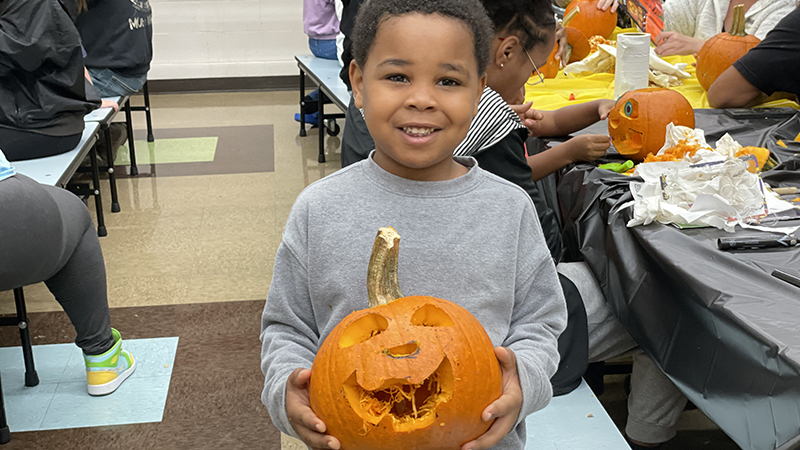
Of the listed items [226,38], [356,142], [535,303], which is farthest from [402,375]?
[226,38]

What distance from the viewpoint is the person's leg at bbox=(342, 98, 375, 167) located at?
1.85 meters

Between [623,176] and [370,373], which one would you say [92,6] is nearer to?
[623,176]

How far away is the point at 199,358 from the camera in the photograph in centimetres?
285

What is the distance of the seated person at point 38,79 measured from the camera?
3.05m

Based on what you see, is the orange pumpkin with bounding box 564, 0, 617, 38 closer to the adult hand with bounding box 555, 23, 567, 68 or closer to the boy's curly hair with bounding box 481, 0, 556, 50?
the adult hand with bounding box 555, 23, 567, 68

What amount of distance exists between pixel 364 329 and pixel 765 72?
8.02 feet

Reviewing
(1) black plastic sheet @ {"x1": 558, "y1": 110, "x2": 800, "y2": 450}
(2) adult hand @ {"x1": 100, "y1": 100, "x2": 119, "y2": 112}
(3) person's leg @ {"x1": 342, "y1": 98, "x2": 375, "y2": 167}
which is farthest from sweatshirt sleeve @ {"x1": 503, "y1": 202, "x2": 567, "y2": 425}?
(2) adult hand @ {"x1": 100, "y1": 100, "x2": 119, "y2": 112}

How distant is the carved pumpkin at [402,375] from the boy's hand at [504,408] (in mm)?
12

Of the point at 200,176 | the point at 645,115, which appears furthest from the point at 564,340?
the point at 200,176

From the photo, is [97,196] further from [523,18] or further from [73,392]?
[523,18]

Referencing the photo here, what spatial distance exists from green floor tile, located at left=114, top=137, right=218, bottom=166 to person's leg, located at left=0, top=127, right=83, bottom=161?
2.21 m

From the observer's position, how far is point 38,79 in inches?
128

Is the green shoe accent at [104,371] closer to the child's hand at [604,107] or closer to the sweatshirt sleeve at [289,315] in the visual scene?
the sweatshirt sleeve at [289,315]

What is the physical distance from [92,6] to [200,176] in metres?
1.32
